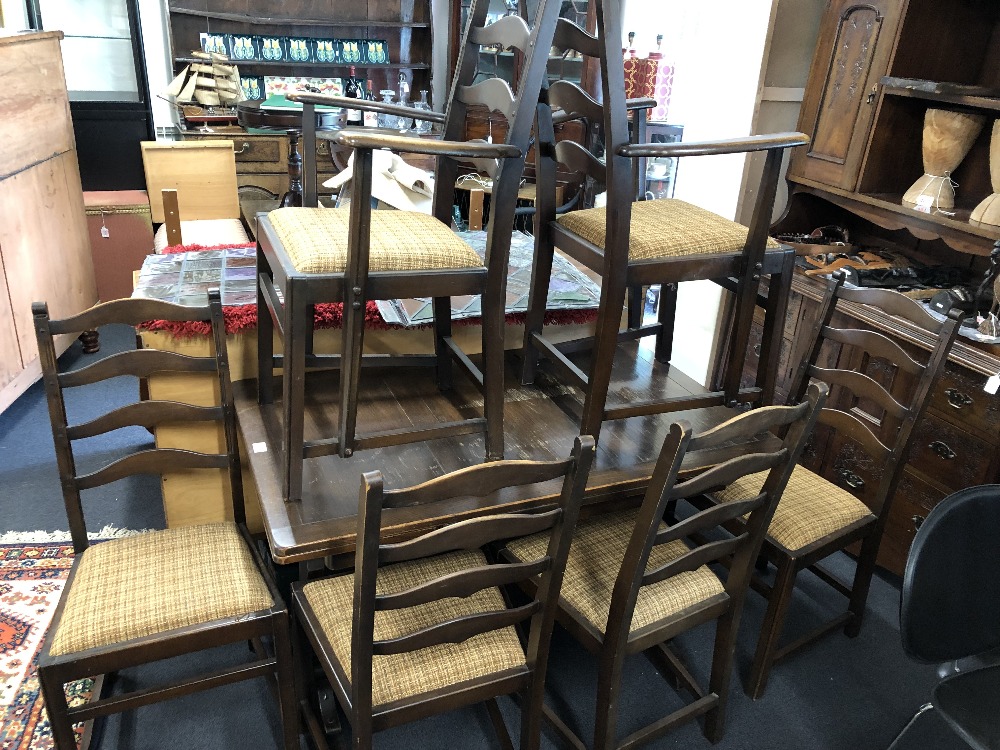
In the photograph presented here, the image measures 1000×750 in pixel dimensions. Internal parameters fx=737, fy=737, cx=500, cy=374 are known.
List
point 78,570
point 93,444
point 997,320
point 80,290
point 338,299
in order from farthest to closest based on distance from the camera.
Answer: point 80,290 < point 93,444 < point 997,320 < point 78,570 < point 338,299

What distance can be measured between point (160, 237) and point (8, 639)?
2.10 meters

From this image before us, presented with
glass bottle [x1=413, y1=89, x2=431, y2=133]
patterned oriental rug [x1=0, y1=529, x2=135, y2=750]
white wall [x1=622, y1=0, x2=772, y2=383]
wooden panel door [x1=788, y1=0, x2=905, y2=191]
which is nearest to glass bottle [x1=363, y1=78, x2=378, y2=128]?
glass bottle [x1=413, y1=89, x2=431, y2=133]

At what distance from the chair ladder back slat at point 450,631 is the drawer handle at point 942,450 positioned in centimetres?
138

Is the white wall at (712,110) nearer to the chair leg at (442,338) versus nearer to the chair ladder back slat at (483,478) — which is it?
the chair leg at (442,338)

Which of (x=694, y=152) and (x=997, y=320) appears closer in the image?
(x=694, y=152)

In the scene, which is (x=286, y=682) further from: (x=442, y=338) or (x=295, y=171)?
(x=295, y=171)

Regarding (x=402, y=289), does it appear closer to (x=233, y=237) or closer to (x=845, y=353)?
(x=845, y=353)

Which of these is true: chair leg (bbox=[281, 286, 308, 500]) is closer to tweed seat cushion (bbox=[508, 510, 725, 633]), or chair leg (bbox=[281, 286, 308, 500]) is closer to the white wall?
tweed seat cushion (bbox=[508, 510, 725, 633])

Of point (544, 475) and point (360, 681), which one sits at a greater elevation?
point (544, 475)

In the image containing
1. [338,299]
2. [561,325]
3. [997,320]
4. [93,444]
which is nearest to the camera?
[338,299]

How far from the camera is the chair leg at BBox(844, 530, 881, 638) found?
1882mm

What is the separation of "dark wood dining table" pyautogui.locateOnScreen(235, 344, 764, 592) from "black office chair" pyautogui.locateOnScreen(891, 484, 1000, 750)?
59 cm

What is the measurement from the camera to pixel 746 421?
1.23m

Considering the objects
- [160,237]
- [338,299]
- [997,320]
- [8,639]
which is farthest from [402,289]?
[160,237]
